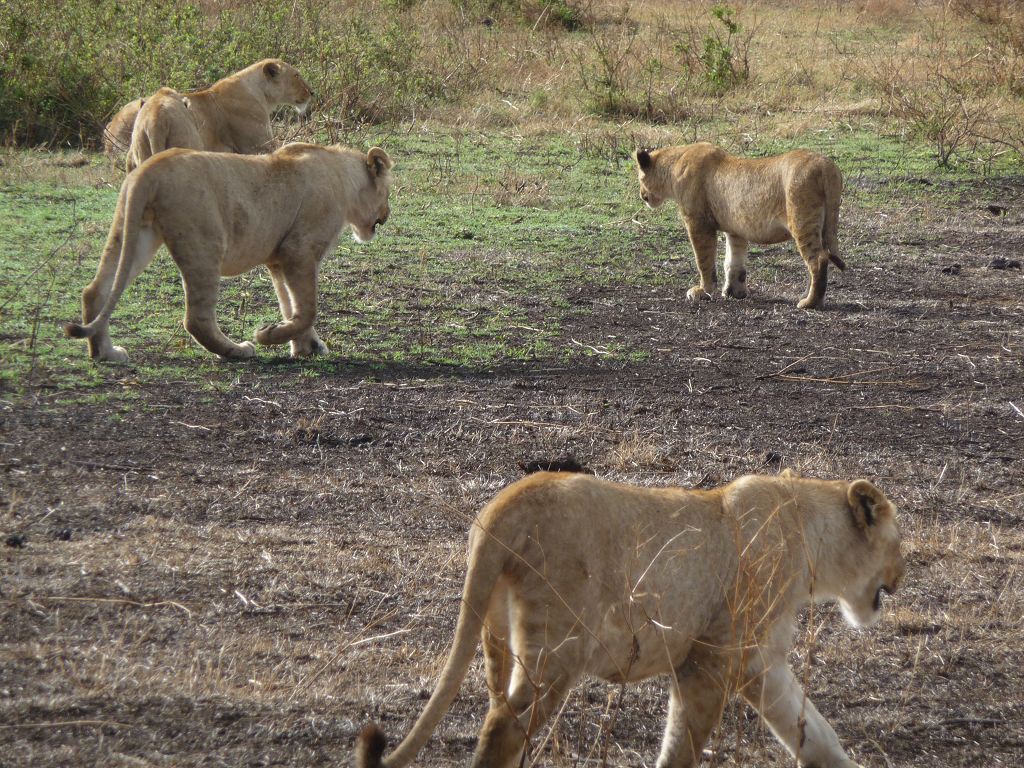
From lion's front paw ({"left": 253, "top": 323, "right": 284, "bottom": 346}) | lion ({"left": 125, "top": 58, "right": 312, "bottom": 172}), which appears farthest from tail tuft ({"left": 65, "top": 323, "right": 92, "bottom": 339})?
lion ({"left": 125, "top": 58, "right": 312, "bottom": 172})

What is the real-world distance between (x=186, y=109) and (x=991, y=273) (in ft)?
19.0

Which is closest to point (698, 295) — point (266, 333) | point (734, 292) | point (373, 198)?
point (734, 292)

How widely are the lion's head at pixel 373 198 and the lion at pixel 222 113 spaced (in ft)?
7.94

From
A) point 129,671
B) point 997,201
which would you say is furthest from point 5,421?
point 997,201

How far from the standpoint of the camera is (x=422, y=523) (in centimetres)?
489

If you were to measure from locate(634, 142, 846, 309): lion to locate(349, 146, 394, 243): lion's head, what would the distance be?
226 centimetres

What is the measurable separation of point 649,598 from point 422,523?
1789mm

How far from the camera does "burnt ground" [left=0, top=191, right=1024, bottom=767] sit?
11.3 ft

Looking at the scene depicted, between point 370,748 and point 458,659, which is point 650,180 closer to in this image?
point 458,659

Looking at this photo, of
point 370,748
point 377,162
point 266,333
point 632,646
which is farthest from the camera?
point 377,162

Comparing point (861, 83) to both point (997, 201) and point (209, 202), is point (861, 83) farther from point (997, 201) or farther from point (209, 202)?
point (209, 202)

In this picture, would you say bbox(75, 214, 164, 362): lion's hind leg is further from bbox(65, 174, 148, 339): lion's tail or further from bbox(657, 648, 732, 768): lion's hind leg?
bbox(657, 648, 732, 768): lion's hind leg

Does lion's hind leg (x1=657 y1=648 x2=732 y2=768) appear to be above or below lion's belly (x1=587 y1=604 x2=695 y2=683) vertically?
below

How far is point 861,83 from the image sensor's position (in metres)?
15.8
